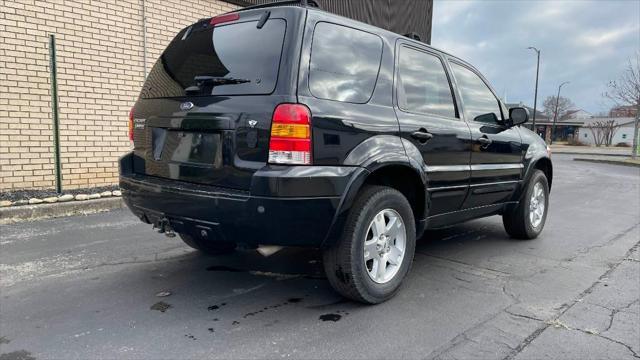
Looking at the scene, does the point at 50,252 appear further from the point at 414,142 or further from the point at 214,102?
the point at 414,142

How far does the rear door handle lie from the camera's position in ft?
11.6

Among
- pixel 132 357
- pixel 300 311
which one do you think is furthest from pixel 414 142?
pixel 132 357

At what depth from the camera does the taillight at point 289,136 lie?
2770 millimetres

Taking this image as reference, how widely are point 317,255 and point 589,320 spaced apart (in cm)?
224

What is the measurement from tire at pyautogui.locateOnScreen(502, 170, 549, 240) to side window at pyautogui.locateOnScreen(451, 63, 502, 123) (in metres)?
0.99

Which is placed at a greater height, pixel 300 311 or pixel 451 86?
pixel 451 86

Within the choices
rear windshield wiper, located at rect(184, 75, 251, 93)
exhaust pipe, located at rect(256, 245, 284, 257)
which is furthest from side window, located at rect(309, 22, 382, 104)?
exhaust pipe, located at rect(256, 245, 284, 257)

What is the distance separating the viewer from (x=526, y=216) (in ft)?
17.2

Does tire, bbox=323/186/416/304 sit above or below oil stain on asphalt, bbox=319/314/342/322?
above

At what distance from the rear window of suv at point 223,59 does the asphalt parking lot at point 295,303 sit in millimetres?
1473

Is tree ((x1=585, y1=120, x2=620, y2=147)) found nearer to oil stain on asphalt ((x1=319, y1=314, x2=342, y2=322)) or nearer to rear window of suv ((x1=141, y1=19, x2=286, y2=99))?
oil stain on asphalt ((x1=319, y1=314, x2=342, y2=322))

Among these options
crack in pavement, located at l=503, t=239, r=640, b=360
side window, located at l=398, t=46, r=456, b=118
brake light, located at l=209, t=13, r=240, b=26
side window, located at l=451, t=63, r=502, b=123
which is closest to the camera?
crack in pavement, located at l=503, t=239, r=640, b=360

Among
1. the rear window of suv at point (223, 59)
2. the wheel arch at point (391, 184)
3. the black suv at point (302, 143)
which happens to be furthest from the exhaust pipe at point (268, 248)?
the rear window of suv at point (223, 59)

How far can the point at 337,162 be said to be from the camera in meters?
2.94
